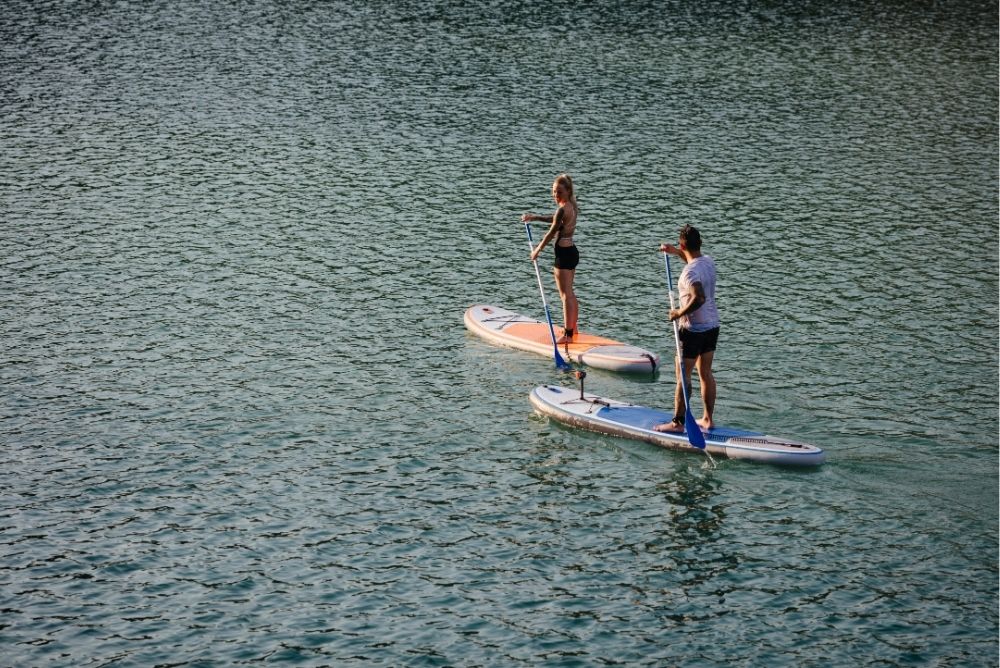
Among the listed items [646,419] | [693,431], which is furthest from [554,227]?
[693,431]

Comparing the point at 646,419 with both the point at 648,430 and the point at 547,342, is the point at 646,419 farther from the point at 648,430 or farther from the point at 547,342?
the point at 547,342

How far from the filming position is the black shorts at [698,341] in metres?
16.6

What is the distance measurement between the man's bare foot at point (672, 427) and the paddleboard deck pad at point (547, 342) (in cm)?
255

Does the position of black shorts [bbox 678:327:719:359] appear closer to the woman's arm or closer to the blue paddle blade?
the blue paddle blade

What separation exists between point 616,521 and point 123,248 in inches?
570

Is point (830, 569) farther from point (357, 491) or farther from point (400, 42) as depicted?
point (400, 42)

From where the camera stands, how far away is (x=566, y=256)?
2077 cm

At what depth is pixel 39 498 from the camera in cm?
1628

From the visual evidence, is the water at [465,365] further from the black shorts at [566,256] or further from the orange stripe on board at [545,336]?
the black shorts at [566,256]

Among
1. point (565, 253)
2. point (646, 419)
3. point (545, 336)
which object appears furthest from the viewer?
point (545, 336)

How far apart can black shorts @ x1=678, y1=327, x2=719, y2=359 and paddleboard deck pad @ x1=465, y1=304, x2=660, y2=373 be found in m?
3.13

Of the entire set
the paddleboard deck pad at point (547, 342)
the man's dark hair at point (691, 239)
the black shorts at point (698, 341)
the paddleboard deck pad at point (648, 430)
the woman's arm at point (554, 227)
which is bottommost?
the paddleboard deck pad at point (648, 430)

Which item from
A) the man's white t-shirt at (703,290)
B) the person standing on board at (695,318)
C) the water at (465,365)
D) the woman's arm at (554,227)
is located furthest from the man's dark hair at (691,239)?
the woman's arm at (554,227)

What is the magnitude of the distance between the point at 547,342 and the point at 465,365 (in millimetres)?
1423
